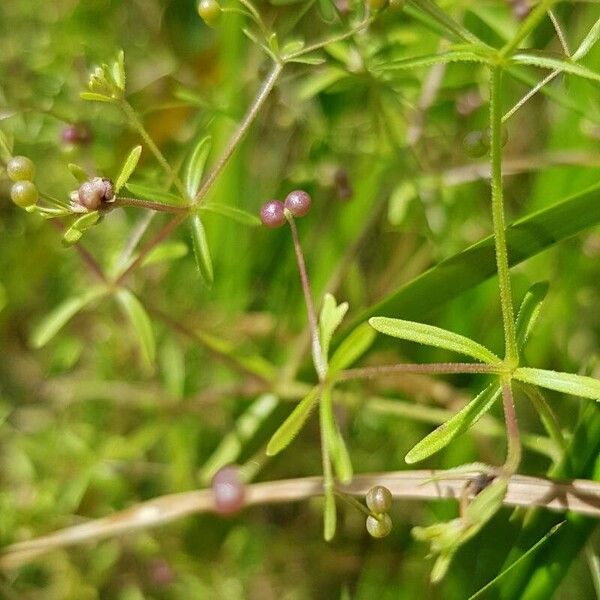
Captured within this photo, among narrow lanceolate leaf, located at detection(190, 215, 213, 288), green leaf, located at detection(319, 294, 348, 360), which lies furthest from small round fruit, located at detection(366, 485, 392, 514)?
narrow lanceolate leaf, located at detection(190, 215, 213, 288)

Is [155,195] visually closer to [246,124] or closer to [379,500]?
[246,124]

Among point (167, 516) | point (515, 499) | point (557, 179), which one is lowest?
point (167, 516)

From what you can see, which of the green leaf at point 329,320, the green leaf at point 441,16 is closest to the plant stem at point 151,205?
the green leaf at point 329,320

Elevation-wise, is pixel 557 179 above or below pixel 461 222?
above

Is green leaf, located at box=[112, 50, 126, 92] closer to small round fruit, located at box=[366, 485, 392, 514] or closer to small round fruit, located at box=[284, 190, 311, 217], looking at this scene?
small round fruit, located at box=[284, 190, 311, 217]

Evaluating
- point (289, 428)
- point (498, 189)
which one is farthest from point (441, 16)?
point (289, 428)

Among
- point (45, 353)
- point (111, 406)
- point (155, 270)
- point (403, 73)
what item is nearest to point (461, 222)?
point (403, 73)

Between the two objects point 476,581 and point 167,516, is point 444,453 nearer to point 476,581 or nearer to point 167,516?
point 476,581
